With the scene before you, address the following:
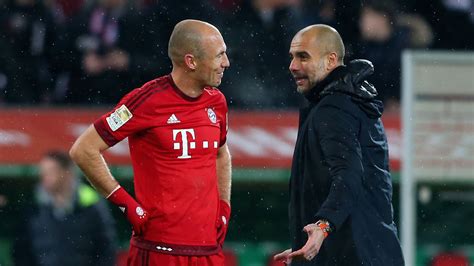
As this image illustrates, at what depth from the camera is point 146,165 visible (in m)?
6.24

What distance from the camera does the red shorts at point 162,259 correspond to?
623 cm

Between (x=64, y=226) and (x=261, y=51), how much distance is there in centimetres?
331

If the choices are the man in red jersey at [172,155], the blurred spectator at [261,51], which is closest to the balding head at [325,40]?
the man in red jersey at [172,155]

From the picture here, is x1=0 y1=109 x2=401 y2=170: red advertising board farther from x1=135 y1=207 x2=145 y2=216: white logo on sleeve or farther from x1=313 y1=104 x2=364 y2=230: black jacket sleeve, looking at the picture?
x1=313 y1=104 x2=364 y2=230: black jacket sleeve

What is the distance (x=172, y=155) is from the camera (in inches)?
245

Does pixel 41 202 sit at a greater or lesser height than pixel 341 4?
lesser

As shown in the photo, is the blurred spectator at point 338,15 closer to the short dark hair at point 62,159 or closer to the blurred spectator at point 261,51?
the blurred spectator at point 261,51

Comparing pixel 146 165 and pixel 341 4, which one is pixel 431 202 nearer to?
pixel 341 4

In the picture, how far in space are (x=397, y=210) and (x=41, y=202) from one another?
360cm

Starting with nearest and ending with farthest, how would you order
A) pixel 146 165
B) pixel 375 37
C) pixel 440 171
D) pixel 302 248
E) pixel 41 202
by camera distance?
pixel 302 248
pixel 146 165
pixel 41 202
pixel 440 171
pixel 375 37

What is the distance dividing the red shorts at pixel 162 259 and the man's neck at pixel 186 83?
0.75 metres

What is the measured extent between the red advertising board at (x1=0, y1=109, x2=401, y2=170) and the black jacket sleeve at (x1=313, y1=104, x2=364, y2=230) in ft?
16.7

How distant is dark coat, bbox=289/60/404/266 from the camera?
567 cm

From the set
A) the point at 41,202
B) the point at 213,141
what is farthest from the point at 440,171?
the point at 213,141
